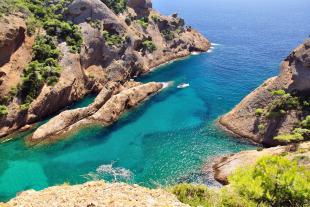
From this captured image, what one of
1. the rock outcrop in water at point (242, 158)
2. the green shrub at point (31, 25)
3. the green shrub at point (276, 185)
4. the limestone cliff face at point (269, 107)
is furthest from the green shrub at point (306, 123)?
the green shrub at point (31, 25)

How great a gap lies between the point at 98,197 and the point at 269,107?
54141mm

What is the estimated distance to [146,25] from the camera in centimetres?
12756

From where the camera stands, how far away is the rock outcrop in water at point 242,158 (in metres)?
57.2

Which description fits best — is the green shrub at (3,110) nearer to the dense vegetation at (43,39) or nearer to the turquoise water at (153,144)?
the dense vegetation at (43,39)

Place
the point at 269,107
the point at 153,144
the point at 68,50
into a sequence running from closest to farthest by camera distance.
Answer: the point at 153,144, the point at 269,107, the point at 68,50

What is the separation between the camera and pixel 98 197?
26.9 metres

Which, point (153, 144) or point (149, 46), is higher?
point (149, 46)

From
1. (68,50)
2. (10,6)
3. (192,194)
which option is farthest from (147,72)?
(192,194)

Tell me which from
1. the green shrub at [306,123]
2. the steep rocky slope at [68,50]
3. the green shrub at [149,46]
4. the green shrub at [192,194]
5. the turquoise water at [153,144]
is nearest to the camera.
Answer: the green shrub at [192,194]

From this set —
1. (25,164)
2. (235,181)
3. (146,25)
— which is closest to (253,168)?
(235,181)

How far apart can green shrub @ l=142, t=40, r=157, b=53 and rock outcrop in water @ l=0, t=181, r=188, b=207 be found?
93956mm

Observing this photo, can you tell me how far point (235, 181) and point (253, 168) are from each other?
1.71 meters

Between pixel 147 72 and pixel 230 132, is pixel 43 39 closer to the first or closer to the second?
pixel 147 72

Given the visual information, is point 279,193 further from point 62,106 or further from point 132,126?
point 62,106
